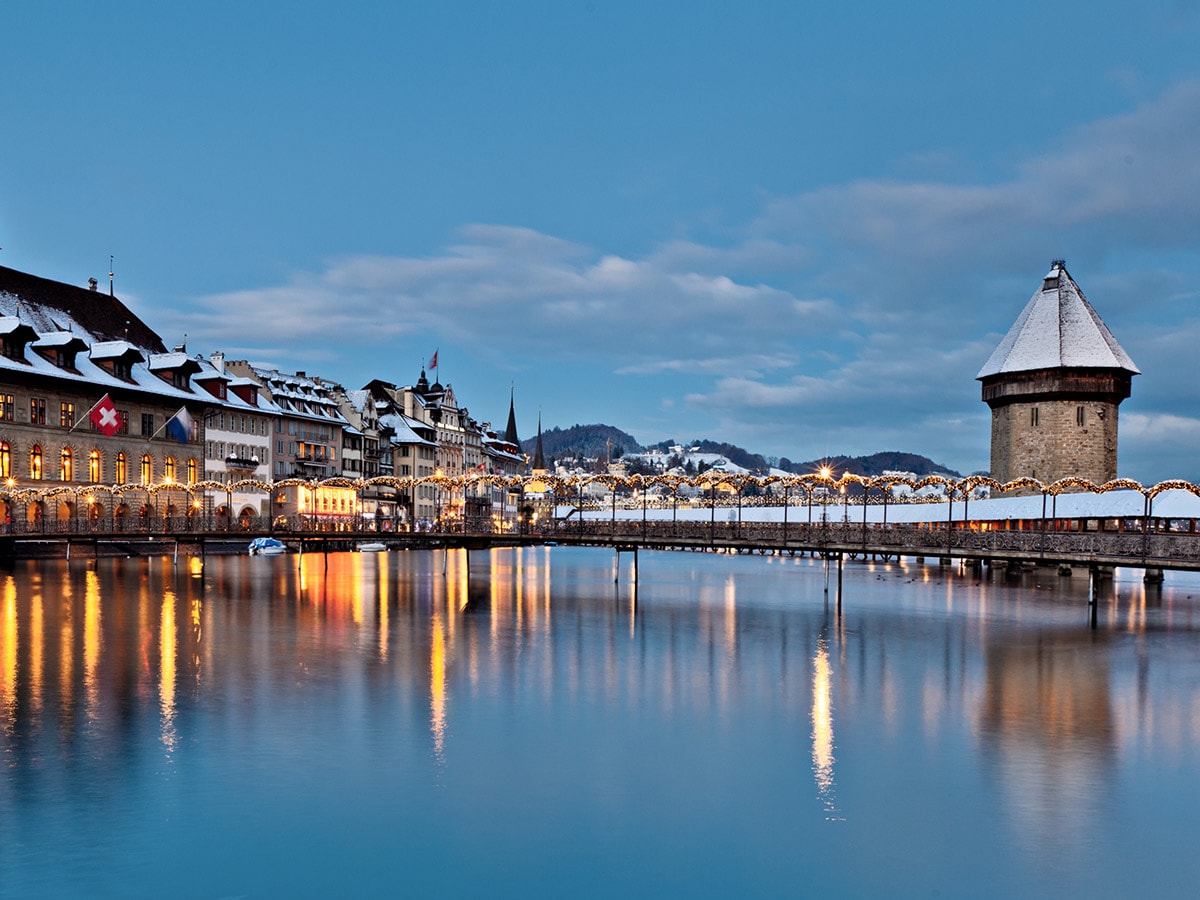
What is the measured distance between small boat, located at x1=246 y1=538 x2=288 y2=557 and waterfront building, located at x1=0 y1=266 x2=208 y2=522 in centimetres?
959

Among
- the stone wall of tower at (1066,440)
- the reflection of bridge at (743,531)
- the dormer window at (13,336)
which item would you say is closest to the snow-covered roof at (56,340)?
the dormer window at (13,336)

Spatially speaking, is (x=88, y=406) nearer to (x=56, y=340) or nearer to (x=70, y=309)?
(x=56, y=340)

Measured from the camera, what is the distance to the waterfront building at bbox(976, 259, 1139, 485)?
273ft

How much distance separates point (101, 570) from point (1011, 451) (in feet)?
221

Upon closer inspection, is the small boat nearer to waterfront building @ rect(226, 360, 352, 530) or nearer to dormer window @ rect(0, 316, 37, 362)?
waterfront building @ rect(226, 360, 352, 530)

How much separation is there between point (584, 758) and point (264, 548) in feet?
257

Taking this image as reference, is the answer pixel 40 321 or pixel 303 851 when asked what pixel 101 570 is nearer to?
pixel 40 321

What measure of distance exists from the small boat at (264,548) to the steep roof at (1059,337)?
208 ft

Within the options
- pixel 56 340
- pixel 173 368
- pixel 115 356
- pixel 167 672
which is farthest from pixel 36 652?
pixel 173 368

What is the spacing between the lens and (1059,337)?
8475cm

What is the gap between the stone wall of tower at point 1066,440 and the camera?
272ft

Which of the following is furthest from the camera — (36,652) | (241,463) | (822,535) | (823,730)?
(241,463)

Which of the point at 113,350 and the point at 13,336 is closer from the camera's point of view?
the point at 13,336

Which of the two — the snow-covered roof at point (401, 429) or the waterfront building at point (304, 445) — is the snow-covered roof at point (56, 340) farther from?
the snow-covered roof at point (401, 429)
